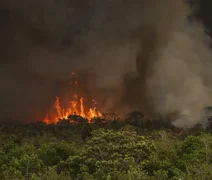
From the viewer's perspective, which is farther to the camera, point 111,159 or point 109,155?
point 109,155

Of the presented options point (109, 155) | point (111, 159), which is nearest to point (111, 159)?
point (111, 159)

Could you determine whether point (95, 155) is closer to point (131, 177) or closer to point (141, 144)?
point (141, 144)

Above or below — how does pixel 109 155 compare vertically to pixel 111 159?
above

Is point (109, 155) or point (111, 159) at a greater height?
point (109, 155)

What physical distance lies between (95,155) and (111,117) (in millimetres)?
110349

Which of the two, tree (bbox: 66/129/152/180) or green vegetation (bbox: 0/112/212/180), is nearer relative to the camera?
green vegetation (bbox: 0/112/212/180)

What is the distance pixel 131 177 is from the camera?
93.5 ft

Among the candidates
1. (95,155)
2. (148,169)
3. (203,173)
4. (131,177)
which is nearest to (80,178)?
(95,155)

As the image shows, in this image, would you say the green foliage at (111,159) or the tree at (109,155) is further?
the tree at (109,155)

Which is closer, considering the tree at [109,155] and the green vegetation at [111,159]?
the green vegetation at [111,159]

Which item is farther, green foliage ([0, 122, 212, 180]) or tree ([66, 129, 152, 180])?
tree ([66, 129, 152, 180])

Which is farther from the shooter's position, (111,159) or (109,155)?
(109,155)

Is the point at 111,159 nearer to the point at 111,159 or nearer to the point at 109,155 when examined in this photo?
the point at 111,159

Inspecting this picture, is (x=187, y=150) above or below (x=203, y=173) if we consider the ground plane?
above
